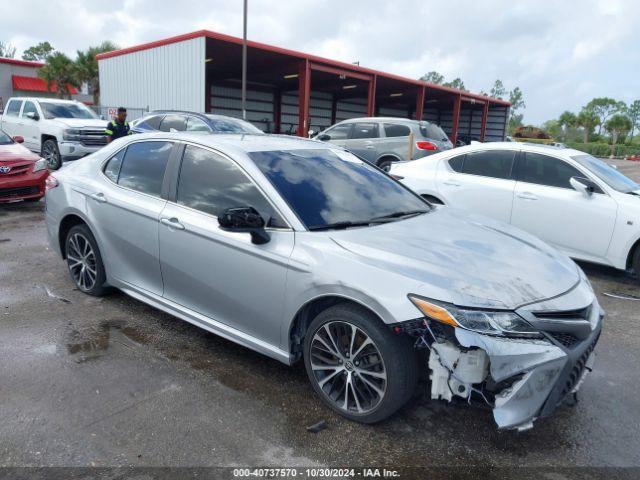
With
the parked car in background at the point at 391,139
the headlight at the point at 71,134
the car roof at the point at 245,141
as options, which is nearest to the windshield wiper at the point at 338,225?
the car roof at the point at 245,141

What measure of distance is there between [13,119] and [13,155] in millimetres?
6147

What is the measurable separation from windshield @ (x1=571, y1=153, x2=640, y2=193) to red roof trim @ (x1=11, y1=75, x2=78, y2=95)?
4094 cm

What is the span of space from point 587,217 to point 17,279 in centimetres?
620

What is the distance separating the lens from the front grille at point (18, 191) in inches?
314

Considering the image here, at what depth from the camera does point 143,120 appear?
11.7m

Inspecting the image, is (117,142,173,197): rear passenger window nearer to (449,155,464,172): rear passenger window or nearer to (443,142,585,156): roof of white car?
(449,155,464,172): rear passenger window

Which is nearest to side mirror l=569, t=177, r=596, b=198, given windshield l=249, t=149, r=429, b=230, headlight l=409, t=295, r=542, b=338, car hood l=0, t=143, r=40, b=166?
windshield l=249, t=149, r=429, b=230

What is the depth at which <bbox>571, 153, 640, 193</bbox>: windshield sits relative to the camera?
5.88 m

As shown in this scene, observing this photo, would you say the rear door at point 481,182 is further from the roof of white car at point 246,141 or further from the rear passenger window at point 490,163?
the roof of white car at point 246,141

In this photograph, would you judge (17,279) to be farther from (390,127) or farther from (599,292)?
(390,127)

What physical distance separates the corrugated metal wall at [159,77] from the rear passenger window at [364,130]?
6.63 metres

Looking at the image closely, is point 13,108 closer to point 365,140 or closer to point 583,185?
point 365,140

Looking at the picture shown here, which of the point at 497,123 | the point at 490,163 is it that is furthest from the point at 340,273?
the point at 497,123

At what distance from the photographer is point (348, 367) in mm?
2824
